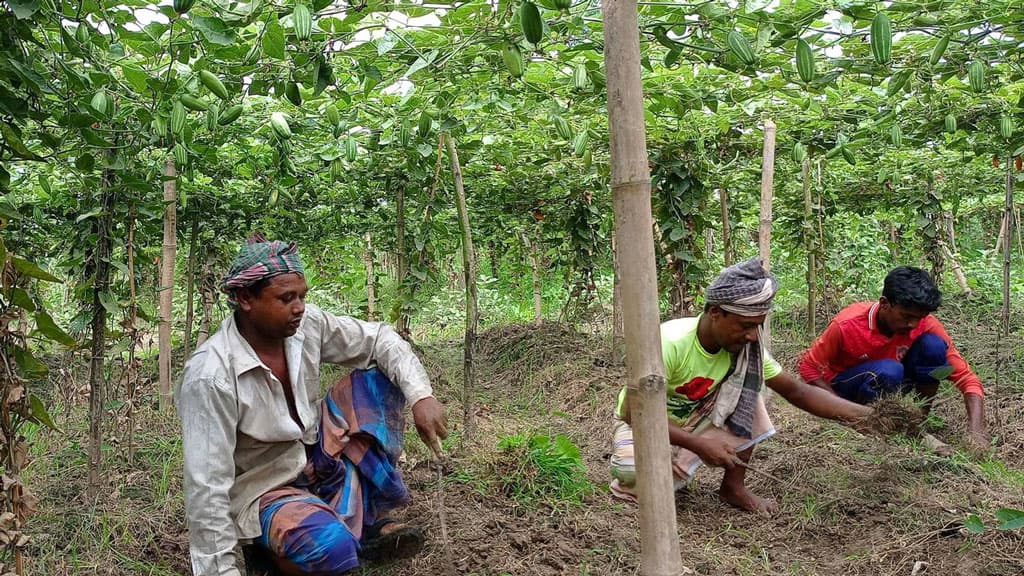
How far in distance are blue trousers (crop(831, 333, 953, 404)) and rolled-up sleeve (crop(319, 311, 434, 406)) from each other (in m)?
2.14

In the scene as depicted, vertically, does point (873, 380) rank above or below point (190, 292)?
below

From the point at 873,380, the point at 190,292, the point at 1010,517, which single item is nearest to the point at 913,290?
the point at 873,380

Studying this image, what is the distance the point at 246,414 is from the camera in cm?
239

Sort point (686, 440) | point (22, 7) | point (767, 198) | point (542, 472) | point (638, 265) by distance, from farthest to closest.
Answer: point (767, 198) → point (542, 472) → point (686, 440) → point (22, 7) → point (638, 265)

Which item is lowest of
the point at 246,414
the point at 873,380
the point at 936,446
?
the point at 936,446

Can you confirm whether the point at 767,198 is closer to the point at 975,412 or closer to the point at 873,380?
the point at 873,380

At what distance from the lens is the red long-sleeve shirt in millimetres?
3611

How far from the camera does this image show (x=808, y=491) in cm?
316

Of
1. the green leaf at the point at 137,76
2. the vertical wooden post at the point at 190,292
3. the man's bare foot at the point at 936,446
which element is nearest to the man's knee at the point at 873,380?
the man's bare foot at the point at 936,446

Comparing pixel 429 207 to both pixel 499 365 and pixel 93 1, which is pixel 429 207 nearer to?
pixel 499 365

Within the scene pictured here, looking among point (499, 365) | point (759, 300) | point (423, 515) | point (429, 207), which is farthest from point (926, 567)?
point (499, 365)

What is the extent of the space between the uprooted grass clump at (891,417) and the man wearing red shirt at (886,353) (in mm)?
310

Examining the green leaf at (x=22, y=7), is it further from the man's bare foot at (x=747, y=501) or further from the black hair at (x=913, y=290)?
the black hair at (x=913, y=290)

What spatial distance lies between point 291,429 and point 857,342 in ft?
8.44
